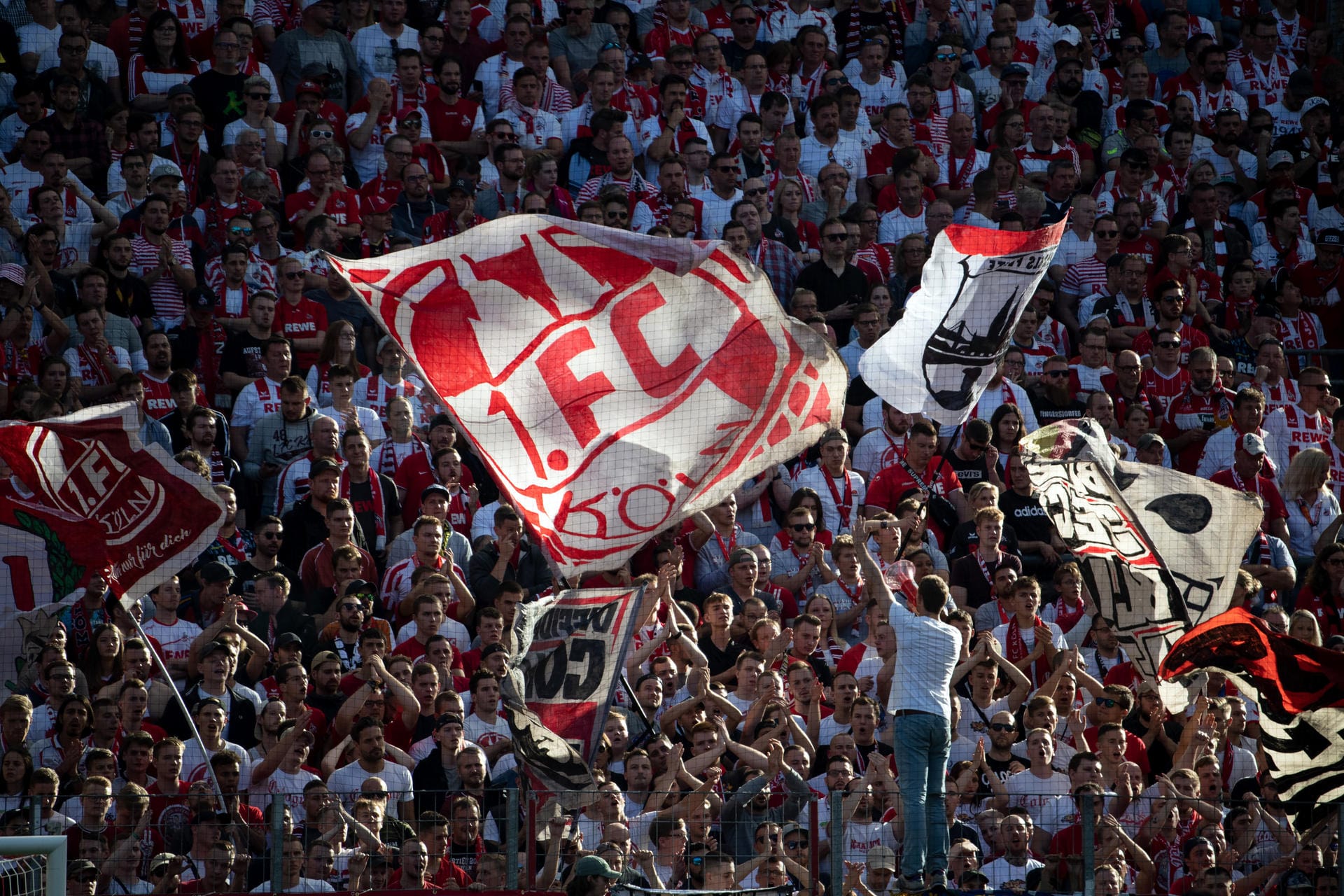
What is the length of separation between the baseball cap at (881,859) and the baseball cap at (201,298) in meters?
6.72

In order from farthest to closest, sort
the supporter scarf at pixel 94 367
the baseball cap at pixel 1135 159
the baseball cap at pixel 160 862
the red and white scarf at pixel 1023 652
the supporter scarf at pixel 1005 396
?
the baseball cap at pixel 1135 159 < the supporter scarf at pixel 1005 396 < the supporter scarf at pixel 94 367 < the red and white scarf at pixel 1023 652 < the baseball cap at pixel 160 862

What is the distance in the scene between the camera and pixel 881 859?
10.9 meters

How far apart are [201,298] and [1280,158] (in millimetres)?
9990

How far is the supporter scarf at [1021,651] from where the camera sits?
1362 cm

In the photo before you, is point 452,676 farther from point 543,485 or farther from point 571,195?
point 571,195

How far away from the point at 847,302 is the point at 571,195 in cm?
227

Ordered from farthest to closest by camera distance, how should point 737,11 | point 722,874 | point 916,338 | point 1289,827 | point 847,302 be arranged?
point 737,11
point 847,302
point 916,338
point 1289,827
point 722,874

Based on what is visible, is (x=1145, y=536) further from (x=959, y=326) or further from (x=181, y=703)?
(x=181, y=703)

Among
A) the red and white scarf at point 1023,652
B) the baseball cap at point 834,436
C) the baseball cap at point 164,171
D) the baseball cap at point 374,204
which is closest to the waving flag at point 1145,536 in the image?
the red and white scarf at point 1023,652

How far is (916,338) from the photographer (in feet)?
45.3

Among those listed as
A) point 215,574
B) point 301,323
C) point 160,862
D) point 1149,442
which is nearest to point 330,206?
point 301,323

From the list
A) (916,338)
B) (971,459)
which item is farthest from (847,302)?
(916,338)

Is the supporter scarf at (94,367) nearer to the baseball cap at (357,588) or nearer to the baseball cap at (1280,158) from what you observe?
the baseball cap at (357,588)

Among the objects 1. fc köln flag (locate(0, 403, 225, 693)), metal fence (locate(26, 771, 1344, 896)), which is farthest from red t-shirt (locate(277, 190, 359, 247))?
metal fence (locate(26, 771, 1344, 896))
